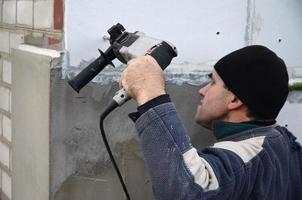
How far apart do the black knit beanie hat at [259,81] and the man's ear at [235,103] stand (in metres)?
0.02

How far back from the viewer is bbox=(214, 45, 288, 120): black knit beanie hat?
1.59 meters

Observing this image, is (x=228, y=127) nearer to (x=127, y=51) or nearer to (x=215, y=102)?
(x=215, y=102)

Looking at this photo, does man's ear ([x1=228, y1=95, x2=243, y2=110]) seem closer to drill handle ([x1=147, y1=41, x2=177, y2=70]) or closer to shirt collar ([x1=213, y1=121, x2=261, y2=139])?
shirt collar ([x1=213, y1=121, x2=261, y2=139])

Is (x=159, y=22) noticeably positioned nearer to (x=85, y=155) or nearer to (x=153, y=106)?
(x=85, y=155)

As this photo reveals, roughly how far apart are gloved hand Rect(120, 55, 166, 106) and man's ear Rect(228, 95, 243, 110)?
1.16 feet

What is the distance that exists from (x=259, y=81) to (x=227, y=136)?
23 centimetres

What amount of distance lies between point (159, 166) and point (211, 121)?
1.65 feet

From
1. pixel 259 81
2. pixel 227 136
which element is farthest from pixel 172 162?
pixel 259 81

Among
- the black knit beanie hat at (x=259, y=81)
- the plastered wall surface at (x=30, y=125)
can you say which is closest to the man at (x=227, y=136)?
the black knit beanie hat at (x=259, y=81)

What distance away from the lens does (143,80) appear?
4.51ft

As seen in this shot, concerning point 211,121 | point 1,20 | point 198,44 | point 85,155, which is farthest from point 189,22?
point 1,20

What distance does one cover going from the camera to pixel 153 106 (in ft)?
4.41

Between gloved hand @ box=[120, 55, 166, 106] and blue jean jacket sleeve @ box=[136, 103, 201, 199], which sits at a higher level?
gloved hand @ box=[120, 55, 166, 106]

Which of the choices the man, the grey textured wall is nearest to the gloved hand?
the man
